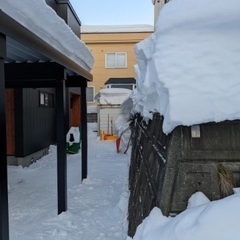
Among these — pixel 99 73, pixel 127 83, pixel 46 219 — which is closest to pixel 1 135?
pixel 46 219

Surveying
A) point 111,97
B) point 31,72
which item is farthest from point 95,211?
point 111,97

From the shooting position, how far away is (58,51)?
14.0ft

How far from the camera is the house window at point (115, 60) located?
2336 cm

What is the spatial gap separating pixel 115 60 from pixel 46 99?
40.9 ft

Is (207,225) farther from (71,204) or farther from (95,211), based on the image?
(71,204)

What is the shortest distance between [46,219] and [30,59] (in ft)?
7.91

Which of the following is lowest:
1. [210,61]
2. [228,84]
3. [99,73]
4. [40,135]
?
[40,135]

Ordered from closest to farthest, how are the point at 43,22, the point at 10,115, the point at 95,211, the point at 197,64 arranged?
the point at 197,64 < the point at 43,22 < the point at 95,211 < the point at 10,115

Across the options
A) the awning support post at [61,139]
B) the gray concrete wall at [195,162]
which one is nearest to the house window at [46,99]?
the awning support post at [61,139]

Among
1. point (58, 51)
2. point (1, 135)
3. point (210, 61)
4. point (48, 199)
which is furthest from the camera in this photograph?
point (48, 199)

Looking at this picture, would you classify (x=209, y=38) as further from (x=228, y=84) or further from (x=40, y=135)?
(x=40, y=135)

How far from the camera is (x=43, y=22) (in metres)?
3.54

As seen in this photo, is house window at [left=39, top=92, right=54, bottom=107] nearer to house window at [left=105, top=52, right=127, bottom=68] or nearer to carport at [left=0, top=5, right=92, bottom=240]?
carport at [left=0, top=5, right=92, bottom=240]

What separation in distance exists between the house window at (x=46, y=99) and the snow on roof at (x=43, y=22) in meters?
5.99
